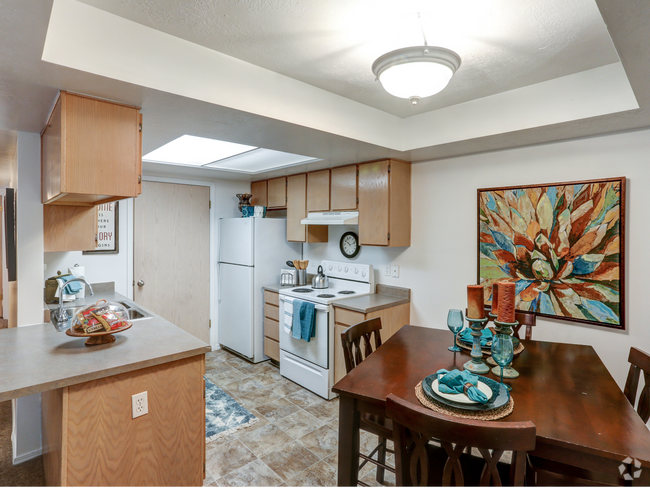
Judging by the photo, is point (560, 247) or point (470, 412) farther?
point (560, 247)

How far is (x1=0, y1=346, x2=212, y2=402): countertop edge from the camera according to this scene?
4.59ft

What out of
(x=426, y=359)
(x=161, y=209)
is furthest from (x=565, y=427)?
(x=161, y=209)

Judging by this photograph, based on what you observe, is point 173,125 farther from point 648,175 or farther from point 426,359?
point 648,175

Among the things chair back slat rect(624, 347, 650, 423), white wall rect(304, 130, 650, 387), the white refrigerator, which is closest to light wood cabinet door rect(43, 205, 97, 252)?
the white refrigerator

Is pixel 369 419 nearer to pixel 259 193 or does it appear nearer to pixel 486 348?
pixel 486 348

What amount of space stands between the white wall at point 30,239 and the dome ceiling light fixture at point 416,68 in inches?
88.3

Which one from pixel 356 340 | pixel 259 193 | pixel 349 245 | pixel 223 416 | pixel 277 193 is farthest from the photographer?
pixel 259 193

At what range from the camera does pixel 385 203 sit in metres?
3.14

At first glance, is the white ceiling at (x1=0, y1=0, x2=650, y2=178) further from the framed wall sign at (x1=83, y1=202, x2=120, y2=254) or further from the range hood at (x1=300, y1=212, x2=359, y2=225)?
the framed wall sign at (x1=83, y1=202, x2=120, y2=254)

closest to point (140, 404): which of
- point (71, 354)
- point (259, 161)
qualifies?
point (71, 354)

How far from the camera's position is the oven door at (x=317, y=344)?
10.5 ft

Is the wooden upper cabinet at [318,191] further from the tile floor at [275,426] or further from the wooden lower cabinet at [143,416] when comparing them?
the wooden lower cabinet at [143,416]

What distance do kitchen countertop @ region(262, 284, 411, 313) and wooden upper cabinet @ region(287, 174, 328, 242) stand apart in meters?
0.63

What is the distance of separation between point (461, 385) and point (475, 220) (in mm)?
1775
